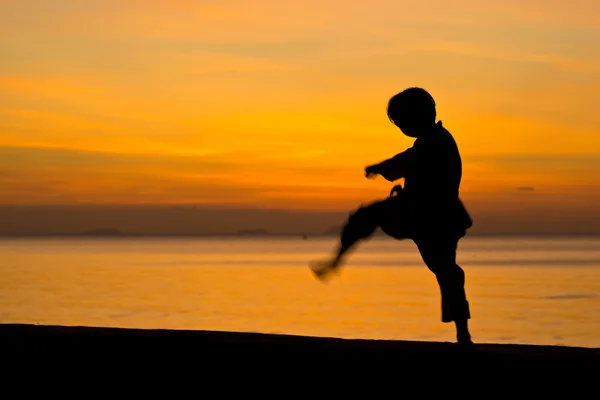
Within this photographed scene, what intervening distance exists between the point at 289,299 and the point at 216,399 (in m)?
29.8

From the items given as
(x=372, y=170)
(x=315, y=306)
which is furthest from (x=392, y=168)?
(x=315, y=306)

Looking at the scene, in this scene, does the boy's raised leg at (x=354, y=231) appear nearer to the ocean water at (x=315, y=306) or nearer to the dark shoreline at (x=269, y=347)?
the dark shoreline at (x=269, y=347)

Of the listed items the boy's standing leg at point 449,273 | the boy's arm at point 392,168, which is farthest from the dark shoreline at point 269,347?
the boy's arm at point 392,168

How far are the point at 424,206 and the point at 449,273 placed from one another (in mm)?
414

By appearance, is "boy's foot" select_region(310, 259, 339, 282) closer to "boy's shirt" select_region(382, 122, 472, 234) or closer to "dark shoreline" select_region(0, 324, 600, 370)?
"dark shoreline" select_region(0, 324, 600, 370)

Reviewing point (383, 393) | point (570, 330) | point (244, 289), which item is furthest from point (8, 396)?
point (244, 289)

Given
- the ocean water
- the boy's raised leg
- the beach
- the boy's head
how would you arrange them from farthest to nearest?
the ocean water, the boy's head, the boy's raised leg, the beach

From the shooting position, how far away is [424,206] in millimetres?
5715

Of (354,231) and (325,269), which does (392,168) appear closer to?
(354,231)

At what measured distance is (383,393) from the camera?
468cm

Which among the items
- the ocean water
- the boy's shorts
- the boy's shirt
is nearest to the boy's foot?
the boy's shorts

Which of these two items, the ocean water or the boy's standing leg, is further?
the ocean water

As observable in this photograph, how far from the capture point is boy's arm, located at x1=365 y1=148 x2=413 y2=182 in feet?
19.2

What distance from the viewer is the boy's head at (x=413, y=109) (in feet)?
19.1
